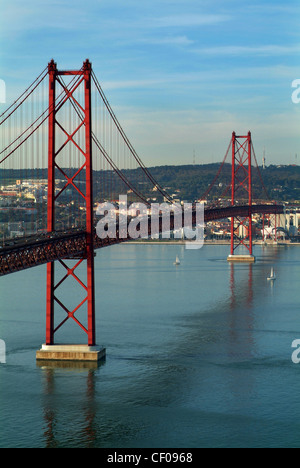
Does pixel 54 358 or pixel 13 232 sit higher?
pixel 13 232

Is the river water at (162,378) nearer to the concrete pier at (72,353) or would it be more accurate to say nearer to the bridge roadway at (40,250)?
the concrete pier at (72,353)

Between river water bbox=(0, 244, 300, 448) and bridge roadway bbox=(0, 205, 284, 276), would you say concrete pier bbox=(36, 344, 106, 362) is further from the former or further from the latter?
bridge roadway bbox=(0, 205, 284, 276)

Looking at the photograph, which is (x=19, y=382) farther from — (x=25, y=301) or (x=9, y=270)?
(x=25, y=301)

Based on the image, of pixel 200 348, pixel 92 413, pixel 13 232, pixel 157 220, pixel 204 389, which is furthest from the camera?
pixel 13 232

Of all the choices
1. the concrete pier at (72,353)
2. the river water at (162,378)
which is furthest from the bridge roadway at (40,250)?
the river water at (162,378)

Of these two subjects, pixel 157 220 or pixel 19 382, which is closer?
pixel 19 382

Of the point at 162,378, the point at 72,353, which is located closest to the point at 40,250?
the point at 72,353
